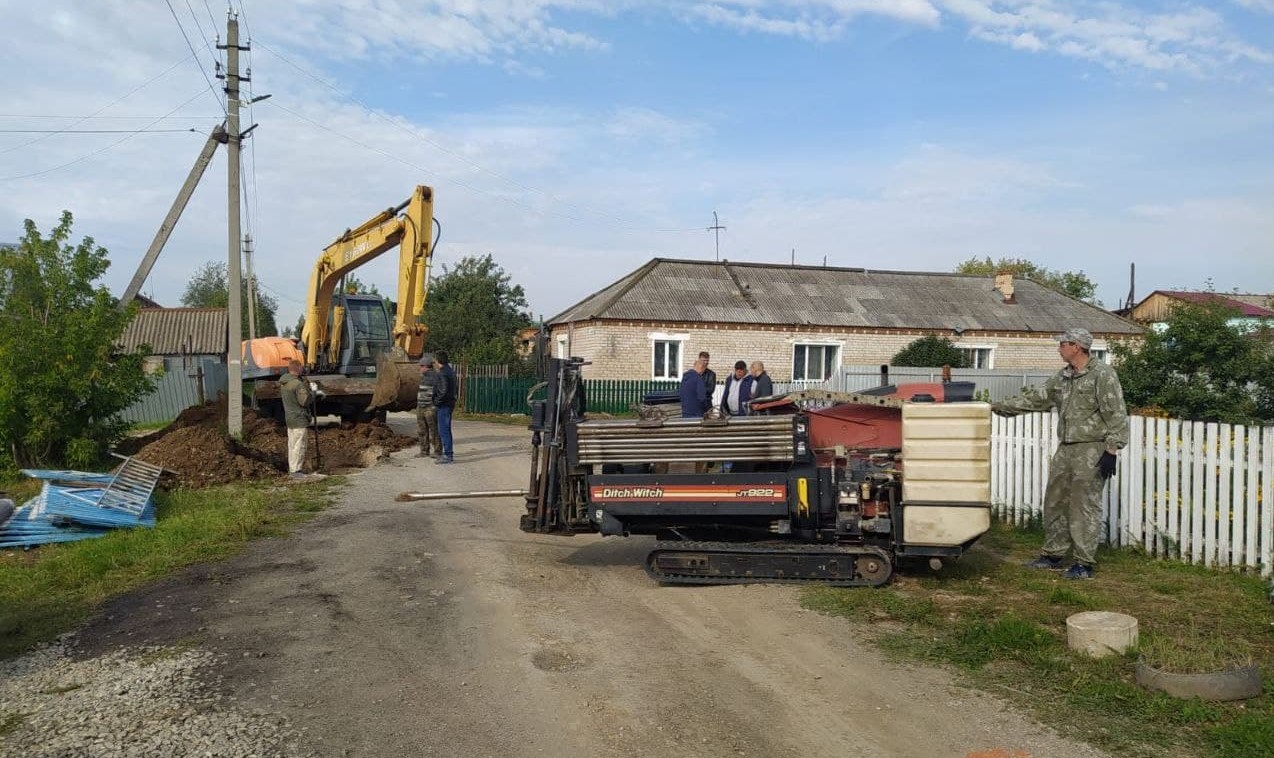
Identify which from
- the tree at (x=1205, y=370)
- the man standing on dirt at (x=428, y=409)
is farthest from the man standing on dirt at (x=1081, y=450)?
the man standing on dirt at (x=428, y=409)

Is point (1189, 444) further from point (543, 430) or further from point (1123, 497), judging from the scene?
point (543, 430)

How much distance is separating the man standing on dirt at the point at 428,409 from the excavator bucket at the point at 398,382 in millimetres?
393

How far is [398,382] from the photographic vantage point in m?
16.8

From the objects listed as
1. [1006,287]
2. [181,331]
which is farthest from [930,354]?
[181,331]

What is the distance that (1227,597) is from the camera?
271 inches

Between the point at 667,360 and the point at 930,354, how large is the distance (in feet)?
27.5

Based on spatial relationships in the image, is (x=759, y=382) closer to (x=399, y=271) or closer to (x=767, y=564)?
(x=767, y=564)

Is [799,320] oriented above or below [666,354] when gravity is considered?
above

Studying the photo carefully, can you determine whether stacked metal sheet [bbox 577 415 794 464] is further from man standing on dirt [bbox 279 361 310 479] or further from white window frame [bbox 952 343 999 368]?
white window frame [bbox 952 343 999 368]

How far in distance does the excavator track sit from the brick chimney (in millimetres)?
29191

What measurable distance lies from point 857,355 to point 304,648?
26719mm

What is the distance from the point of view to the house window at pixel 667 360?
2947 centimetres

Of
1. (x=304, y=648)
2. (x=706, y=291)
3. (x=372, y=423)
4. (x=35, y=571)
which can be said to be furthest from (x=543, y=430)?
(x=706, y=291)

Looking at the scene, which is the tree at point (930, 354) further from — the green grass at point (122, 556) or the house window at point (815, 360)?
the green grass at point (122, 556)
